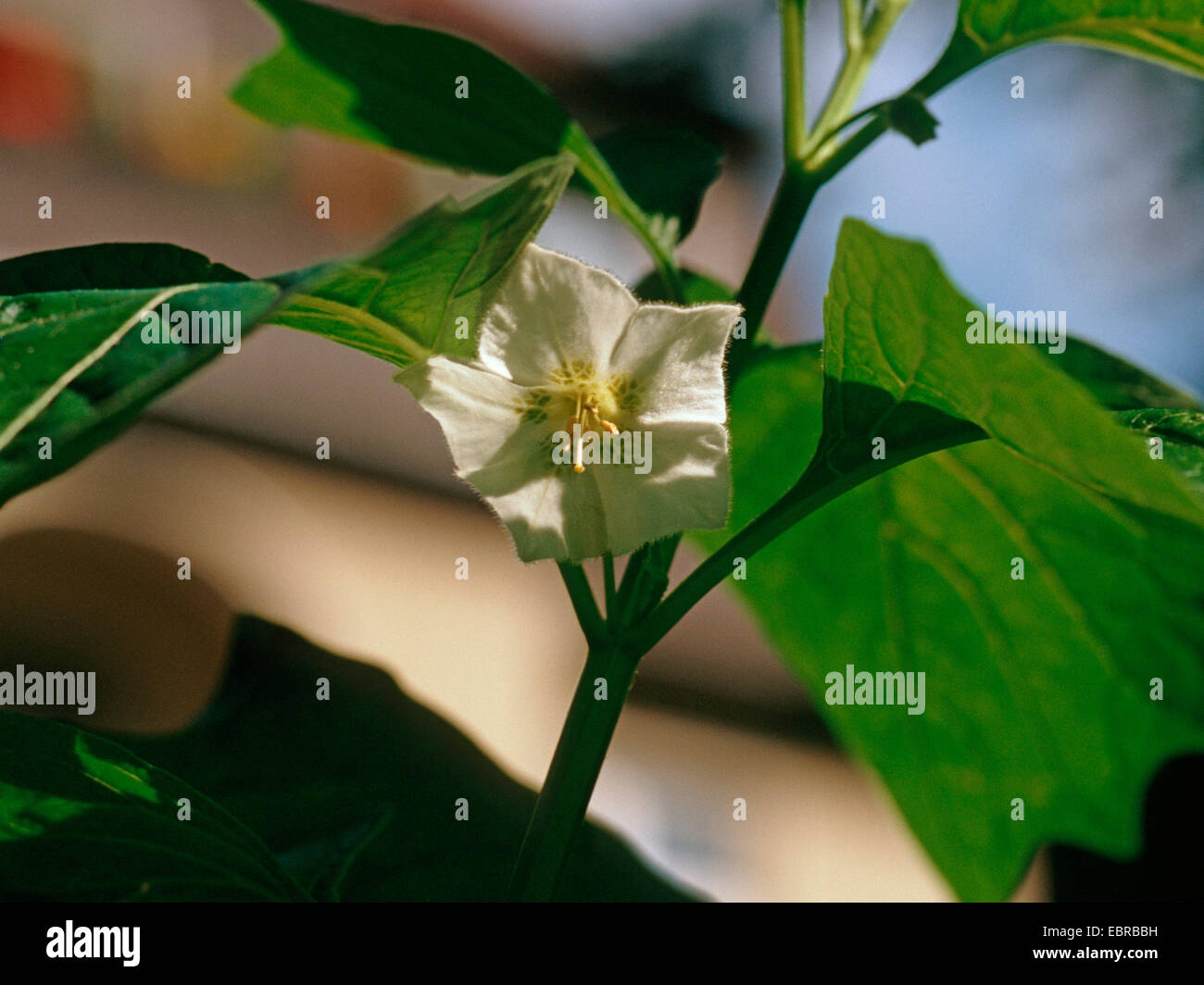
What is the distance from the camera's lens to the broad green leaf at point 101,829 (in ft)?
1.36

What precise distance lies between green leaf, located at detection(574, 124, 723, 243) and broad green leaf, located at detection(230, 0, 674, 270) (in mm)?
17

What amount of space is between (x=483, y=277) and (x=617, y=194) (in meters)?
0.14

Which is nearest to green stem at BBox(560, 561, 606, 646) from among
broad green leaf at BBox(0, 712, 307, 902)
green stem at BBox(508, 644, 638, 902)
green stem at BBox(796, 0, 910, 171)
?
green stem at BBox(508, 644, 638, 902)

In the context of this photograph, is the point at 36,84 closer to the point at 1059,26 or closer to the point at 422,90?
the point at 422,90

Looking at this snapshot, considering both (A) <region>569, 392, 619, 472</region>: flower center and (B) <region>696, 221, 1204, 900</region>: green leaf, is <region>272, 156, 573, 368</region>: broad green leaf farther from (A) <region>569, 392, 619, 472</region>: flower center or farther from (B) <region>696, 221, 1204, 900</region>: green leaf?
(B) <region>696, 221, 1204, 900</region>: green leaf

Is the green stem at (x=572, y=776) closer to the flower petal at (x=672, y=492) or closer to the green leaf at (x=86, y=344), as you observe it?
the flower petal at (x=672, y=492)

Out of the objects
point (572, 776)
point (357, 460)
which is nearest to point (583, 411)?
point (572, 776)

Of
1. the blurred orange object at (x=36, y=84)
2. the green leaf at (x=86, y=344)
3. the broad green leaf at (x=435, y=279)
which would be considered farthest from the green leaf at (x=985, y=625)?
the blurred orange object at (x=36, y=84)

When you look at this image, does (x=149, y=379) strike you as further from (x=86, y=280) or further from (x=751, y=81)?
(x=751, y=81)

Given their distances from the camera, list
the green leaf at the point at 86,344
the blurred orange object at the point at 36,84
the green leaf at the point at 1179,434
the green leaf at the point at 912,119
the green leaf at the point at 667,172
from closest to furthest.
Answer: the green leaf at the point at 86,344 < the green leaf at the point at 1179,434 < the green leaf at the point at 912,119 < the green leaf at the point at 667,172 < the blurred orange object at the point at 36,84

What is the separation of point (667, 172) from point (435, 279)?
0.29 m

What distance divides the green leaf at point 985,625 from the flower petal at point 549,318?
0.16m

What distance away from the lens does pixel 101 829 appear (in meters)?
0.43
